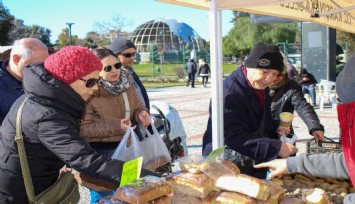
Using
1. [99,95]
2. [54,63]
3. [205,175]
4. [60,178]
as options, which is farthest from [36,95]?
[99,95]

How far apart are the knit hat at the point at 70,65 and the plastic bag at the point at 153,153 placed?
92 cm

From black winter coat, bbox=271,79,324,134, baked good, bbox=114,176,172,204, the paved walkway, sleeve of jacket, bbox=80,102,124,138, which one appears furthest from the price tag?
the paved walkway

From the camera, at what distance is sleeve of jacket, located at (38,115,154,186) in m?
1.67

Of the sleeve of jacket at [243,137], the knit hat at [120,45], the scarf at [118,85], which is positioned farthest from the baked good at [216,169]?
the knit hat at [120,45]

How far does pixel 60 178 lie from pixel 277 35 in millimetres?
52033

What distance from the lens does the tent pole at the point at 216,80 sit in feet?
8.20

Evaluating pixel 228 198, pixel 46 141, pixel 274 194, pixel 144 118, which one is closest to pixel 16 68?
pixel 144 118

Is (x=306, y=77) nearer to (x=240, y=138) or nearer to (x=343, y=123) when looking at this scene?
(x=240, y=138)

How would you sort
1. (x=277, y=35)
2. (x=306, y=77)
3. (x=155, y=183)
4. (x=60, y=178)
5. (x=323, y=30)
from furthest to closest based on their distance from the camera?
(x=277, y=35)
(x=323, y=30)
(x=306, y=77)
(x=60, y=178)
(x=155, y=183)

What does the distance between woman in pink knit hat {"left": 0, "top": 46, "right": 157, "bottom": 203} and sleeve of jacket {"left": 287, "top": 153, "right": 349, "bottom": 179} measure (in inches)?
Result: 28.9

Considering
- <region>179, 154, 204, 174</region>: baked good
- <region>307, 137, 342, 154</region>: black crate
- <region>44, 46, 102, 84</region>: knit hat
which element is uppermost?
<region>44, 46, 102, 84</region>: knit hat

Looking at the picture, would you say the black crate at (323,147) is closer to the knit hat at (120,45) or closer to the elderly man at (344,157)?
the elderly man at (344,157)

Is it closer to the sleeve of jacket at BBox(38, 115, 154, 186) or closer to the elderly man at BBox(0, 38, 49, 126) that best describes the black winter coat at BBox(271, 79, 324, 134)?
the elderly man at BBox(0, 38, 49, 126)

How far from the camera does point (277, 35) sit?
51562mm
